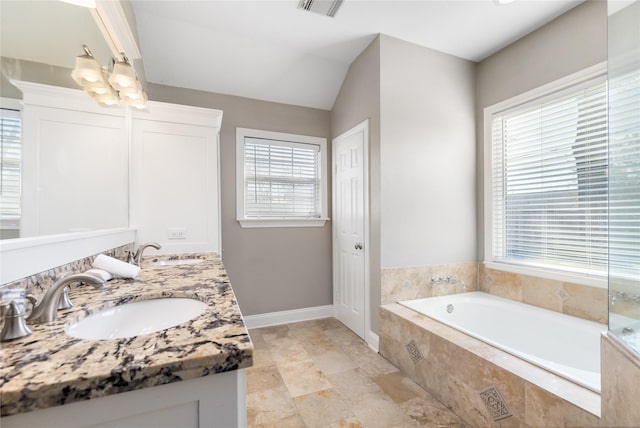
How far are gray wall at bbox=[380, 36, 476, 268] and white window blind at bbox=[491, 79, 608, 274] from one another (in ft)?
0.93

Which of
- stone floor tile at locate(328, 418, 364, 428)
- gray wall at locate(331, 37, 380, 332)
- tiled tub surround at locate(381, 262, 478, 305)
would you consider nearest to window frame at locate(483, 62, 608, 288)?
tiled tub surround at locate(381, 262, 478, 305)

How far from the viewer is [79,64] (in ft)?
3.90

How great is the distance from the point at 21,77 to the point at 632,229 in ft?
6.58

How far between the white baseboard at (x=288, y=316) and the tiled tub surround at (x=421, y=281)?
105 centimetres

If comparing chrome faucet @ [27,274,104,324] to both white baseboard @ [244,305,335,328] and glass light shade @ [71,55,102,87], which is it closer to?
glass light shade @ [71,55,102,87]

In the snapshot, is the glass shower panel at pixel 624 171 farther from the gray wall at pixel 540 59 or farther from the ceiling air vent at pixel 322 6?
the ceiling air vent at pixel 322 6

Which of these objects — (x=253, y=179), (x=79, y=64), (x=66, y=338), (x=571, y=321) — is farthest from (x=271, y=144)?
(x=571, y=321)

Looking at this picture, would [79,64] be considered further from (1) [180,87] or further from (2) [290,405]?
(2) [290,405]

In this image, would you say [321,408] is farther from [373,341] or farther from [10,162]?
[10,162]

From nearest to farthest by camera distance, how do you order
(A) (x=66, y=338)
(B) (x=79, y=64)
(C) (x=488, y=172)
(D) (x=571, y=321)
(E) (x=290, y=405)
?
1. (A) (x=66, y=338)
2. (B) (x=79, y=64)
3. (E) (x=290, y=405)
4. (D) (x=571, y=321)
5. (C) (x=488, y=172)

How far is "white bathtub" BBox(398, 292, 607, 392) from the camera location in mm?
1738

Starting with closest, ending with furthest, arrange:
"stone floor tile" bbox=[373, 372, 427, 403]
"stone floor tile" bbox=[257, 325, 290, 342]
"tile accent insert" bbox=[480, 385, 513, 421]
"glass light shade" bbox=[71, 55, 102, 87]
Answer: "glass light shade" bbox=[71, 55, 102, 87] → "tile accent insert" bbox=[480, 385, 513, 421] → "stone floor tile" bbox=[373, 372, 427, 403] → "stone floor tile" bbox=[257, 325, 290, 342]

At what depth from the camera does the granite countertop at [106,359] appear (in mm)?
462

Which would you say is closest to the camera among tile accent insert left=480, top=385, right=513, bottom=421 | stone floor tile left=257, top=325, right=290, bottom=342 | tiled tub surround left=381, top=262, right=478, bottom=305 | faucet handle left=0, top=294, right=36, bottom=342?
faucet handle left=0, top=294, right=36, bottom=342
